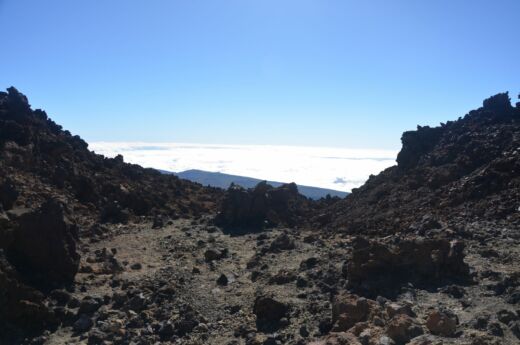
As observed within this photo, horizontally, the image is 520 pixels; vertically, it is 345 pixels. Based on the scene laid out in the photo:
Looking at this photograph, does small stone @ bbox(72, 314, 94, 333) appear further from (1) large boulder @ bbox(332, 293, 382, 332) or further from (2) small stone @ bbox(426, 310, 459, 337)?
(2) small stone @ bbox(426, 310, 459, 337)

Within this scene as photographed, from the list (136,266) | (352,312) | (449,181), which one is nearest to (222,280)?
(136,266)

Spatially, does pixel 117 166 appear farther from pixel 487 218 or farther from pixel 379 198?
pixel 487 218

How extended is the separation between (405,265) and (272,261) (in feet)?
17.9

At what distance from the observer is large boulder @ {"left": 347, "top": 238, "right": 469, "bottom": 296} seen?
414 inches

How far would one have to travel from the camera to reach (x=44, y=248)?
12125 mm

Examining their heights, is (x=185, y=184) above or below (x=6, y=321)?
above

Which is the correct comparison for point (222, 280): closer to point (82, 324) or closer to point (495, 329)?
point (82, 324)

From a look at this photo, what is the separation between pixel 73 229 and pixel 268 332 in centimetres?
731

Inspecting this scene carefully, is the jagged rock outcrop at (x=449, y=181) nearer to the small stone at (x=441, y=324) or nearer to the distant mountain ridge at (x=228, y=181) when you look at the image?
the small stone at (x=441, y=324)

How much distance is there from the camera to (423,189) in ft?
69.9

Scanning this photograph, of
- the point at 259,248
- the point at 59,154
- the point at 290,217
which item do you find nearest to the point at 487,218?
the point at 259,248

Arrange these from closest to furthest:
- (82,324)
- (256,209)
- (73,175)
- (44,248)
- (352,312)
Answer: (352,312), (82,324), (44,248), (256,209), (73,175)

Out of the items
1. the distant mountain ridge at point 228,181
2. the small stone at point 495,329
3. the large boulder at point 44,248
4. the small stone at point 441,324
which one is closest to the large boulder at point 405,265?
the small stone at point 441,324

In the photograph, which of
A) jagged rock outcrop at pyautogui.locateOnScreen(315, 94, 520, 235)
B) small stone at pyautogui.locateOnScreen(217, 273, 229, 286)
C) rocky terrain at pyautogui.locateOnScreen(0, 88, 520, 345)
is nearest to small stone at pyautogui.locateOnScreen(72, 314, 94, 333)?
rocky terrain at pyautogui.locateOnScreen(0, 88, 520, 345)
